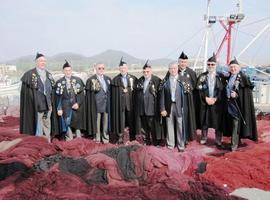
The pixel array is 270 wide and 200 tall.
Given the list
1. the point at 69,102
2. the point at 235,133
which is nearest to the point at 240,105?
the point at 235,133

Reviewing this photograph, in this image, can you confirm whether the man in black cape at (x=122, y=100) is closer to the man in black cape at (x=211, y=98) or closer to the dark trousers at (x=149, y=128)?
the dark trousers at (x=149, y=128)

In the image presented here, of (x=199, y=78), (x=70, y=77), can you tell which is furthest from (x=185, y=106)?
(x=70, y=77)

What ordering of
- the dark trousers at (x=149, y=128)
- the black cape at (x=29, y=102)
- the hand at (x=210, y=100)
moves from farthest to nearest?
the dark trousers at (x=149, y=128), the black cape at (x=29, y=102), the hand at (x=210, y=100)

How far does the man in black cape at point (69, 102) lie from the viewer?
741cm

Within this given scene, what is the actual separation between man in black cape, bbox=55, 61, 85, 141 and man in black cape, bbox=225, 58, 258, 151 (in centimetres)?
317

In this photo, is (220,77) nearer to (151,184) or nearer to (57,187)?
(151,184)

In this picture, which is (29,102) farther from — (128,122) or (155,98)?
(155,98)

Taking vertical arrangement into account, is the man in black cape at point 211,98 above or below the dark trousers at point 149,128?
above

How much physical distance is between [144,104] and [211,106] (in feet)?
4.56

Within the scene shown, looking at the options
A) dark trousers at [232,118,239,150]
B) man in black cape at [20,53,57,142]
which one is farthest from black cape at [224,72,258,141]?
man in black cape at [20,53,57,142]

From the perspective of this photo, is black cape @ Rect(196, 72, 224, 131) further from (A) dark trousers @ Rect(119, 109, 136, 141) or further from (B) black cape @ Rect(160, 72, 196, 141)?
(A) dark trousers @ Rect(119, 109, 136, 141)

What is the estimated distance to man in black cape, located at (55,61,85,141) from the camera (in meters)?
7.41

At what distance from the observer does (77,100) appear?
752 centimetres

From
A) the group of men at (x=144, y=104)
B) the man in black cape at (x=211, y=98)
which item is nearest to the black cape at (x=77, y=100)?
the group of men at (x=144, y=104)
